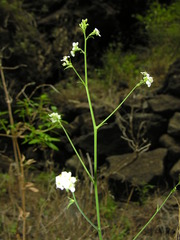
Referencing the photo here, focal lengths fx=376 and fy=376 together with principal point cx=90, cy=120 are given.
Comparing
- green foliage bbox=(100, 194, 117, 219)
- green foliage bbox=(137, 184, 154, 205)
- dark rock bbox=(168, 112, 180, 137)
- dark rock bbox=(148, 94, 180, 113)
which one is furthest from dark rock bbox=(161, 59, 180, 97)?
green foliage bbox=(100, 194, 117, 219)

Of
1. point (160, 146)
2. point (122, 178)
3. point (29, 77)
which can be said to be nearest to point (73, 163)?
point (122, 178)

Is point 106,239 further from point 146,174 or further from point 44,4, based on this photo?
point 44,4

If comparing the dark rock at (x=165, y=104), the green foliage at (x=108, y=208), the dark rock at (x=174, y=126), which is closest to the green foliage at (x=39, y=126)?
the green foliage at (x=108, y=208)

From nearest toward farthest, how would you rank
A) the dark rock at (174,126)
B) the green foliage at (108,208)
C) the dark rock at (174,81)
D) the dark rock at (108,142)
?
1. the green foliage at (108,208)
2. the dark rock at (174,126)
3. the dark rock at (108,142)
4. the dark rock at (174,81)

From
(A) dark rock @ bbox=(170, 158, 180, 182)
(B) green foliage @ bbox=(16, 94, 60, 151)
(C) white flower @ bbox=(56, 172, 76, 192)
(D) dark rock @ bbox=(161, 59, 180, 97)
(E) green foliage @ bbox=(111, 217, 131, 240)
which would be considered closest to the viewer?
(C) white flower @ bbox=(56, 172, 76, 192)

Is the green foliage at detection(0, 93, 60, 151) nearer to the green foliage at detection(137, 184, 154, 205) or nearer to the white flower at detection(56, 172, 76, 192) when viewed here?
the white flower at detection(56, 172, 76, 192)

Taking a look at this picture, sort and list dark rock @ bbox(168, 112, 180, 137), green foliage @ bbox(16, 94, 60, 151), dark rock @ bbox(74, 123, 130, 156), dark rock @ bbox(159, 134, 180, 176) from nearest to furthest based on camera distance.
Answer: green foliage @ bbox(16, 94, 60, 151) < dark rock @ bbox(159, 134, 180, 176) < dark rock @ bbox(168, 112, 180, 137) < dark rock @ bbox(74, 123, 130, 156)

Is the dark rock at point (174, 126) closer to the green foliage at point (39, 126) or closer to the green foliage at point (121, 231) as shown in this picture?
the green foliage at point (121, 231)

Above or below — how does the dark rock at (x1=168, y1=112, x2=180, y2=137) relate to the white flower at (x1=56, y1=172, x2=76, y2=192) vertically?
below

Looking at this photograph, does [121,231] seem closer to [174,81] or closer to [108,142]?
[108,142]

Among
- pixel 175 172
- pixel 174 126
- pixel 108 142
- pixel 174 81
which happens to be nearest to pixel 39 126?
pixel 175 172

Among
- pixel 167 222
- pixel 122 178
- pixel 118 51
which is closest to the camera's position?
pixel 167 222
